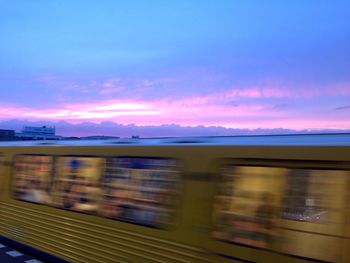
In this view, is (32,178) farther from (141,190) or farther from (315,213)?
(315,213)

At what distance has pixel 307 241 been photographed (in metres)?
4.13

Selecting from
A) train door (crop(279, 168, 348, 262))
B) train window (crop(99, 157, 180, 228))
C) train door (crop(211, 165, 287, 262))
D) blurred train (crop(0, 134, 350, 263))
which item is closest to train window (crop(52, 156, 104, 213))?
blurred train (crop(0, 134, 350, 263))

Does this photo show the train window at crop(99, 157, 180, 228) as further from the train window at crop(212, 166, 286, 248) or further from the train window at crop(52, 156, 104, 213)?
the train window at crop(212, 166, 286, 248)

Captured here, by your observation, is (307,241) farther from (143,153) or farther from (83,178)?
(83,178)

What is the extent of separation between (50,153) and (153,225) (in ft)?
9.30

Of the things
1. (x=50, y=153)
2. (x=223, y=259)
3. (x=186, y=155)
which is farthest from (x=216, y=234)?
(x=50, y=153)

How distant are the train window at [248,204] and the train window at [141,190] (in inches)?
30.2

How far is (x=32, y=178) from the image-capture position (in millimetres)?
8055

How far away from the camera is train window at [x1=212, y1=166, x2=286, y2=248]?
437cm

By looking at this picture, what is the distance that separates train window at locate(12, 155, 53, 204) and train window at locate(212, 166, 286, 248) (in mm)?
3750

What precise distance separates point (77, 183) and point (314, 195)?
391cm

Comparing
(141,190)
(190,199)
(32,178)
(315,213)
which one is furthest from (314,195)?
(32,178)

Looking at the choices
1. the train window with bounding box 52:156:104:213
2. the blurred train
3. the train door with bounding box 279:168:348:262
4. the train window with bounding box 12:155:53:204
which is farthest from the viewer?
the train window with bounding box 12:155:53:204

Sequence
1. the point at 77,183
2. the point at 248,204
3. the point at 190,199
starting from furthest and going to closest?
the point at 77,183, the point at 190,199, the point at 248,204
